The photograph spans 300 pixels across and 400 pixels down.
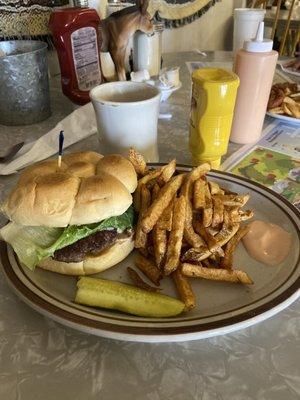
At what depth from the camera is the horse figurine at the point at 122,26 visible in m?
1.19

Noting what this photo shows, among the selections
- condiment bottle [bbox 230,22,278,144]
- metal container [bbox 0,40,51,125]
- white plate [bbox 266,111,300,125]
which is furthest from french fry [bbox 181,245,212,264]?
metal container [bbox 0,40,51,125]

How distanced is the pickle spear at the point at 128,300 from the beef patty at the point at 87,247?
0.21ft

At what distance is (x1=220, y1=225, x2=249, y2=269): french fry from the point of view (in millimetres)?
702

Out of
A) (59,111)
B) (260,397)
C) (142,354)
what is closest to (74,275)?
(142,354)

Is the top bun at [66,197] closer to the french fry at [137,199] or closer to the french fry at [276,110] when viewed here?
the french fry at [137,199]

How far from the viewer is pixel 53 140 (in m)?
1.17

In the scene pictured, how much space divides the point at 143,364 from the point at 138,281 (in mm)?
162

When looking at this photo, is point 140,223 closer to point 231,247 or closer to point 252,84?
point 231,247

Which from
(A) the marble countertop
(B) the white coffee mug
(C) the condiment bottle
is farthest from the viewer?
(C) the condiment bottle

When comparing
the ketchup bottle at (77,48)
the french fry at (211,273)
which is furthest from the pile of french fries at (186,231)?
the ketchup bottle at (77,48)

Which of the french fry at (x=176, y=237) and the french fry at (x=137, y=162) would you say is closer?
the french fry at (x=176, y=237)

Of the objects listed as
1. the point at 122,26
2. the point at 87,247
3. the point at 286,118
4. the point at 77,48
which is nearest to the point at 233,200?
the point at 87,247

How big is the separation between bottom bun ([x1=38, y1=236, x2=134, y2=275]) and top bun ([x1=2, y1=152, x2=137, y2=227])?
0.21 ft

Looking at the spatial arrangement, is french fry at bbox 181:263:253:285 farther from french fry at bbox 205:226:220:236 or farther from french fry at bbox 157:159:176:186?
french fry at bbox 157:159:176:186
